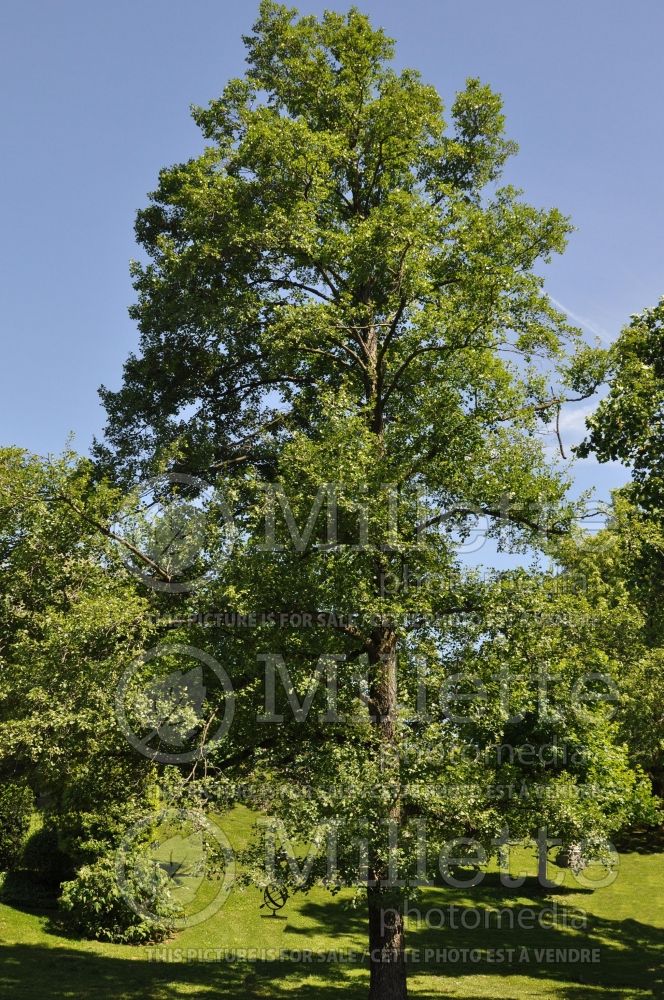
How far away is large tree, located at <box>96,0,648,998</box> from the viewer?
52.4 ft

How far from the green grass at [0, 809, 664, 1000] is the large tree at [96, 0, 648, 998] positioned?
335 cm

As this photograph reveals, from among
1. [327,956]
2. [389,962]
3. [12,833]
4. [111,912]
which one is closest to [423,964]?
[327,956]

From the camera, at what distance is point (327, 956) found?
2597cm

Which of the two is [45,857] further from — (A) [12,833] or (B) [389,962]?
Result: (B) [389,962]

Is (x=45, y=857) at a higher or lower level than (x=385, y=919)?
higher

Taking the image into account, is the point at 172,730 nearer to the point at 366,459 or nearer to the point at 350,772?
the point at 350,772

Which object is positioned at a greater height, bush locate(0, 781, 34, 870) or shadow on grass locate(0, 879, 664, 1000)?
bush locate(0, 781, 34, 870)

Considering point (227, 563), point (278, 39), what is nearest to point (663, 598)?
point (227, 563)

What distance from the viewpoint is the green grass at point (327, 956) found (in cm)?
2112

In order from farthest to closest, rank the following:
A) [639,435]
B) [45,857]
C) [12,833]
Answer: [12,833] → [45,857] → [639,435]

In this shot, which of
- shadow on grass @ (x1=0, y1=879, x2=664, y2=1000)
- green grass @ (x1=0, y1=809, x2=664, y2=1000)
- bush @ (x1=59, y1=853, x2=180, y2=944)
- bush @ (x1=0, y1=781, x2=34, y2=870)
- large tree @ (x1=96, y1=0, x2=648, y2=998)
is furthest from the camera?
bush @ (x1=0, y1=781, x2=34, y2=870)

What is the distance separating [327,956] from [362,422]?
18344mm

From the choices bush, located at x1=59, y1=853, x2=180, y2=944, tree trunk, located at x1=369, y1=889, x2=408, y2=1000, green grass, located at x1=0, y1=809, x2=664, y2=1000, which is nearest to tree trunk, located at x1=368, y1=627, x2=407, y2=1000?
tree trunk, located at x1=369, y1=889, x2=408, y2=1000

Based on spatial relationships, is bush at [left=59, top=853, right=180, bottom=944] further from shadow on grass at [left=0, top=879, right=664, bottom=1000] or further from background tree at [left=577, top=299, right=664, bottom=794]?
background tree at [left=577, top=299, right=664, bottom=794]
